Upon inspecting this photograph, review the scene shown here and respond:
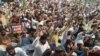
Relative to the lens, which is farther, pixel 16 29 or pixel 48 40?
pixel 16 29

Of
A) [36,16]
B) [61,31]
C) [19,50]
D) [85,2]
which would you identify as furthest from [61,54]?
[85,2]

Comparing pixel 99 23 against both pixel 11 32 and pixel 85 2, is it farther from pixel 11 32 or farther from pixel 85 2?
pixel 85 2

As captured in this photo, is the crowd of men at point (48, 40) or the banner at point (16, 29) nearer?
the crowd of men at point (48, 40)

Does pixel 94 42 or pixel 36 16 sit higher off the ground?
pixel 36 16

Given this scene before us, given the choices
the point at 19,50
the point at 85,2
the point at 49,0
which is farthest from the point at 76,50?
the point at 85,2

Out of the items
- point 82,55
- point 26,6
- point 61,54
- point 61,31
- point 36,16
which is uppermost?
point 26,6

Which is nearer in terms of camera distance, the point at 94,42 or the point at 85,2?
the point at 94,42

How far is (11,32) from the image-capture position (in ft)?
46.9

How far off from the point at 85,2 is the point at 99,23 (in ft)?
69.6

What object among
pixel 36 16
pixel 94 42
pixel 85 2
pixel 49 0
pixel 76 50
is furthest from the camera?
pixel 85 2

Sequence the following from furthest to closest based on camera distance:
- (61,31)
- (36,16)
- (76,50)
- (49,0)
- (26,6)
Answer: (49,0) → (26,6) → (36,16) → (61,31) → (76,50)

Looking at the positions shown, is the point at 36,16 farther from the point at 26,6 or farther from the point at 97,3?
the point at 97,3

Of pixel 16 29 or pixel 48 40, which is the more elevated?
pixel 16 29

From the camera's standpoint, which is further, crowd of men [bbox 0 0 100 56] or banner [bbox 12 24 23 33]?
banner [bbox 12 24 23 33]
